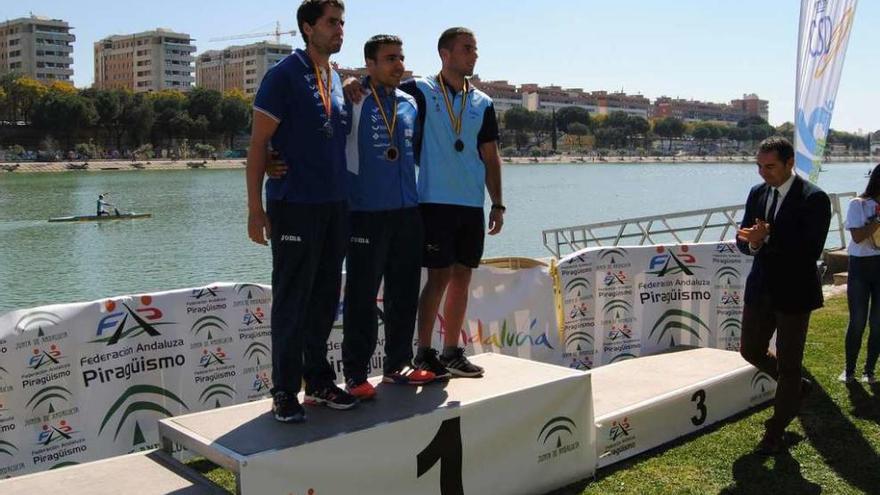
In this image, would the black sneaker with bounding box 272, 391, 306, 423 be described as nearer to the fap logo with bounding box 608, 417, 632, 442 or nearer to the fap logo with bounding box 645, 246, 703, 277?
the fap logo with bounding box 608, 417, 632, 442

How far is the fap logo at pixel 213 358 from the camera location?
5.64 meters

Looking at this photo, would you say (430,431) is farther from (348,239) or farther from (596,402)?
(596,402)

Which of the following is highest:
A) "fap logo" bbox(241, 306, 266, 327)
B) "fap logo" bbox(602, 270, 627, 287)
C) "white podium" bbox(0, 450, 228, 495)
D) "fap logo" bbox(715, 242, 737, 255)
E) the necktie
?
the necktie

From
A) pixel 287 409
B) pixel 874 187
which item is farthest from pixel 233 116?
pixel 287 409

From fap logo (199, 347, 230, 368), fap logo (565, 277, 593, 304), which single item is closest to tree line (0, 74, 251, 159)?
fap logo (565, 277, 593, 304)

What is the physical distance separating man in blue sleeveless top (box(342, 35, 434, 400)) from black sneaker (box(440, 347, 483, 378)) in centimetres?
25

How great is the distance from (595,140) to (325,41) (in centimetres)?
19927

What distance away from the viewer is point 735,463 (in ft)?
16.7

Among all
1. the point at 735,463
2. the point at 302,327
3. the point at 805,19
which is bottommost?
the point at 735,463

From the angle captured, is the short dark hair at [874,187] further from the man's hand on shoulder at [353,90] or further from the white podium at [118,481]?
the white podium at [118,481]

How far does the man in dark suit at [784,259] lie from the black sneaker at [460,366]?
5.85ft

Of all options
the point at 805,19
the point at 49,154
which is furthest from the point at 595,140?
the point at 805,19

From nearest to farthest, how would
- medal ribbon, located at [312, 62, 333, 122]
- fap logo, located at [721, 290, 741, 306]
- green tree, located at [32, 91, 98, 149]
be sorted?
medal ribbon, located at [312, 62, 333, 122] < fap logo, located at [721, 290, 741, 306] < green tree, located at [32, 91, 98, 149]

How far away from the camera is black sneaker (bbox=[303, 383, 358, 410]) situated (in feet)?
14.3
